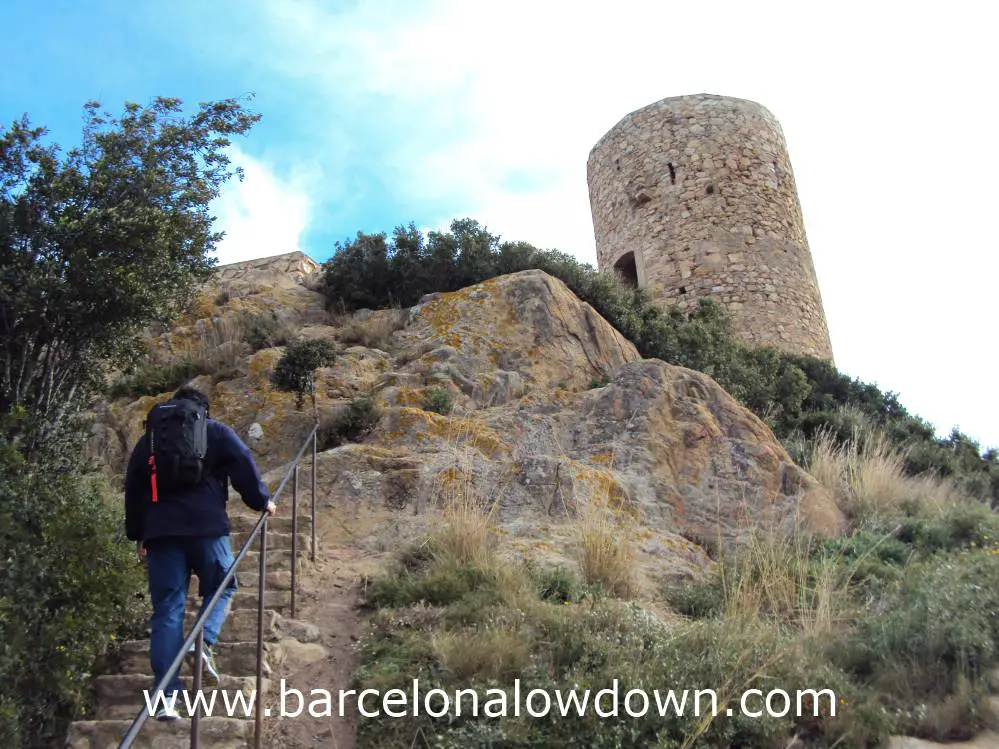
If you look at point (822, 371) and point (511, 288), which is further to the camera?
point (822, 371)

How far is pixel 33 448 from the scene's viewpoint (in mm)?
6688

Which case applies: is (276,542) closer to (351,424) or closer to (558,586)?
(351,424)

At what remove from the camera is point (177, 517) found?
4.44 metres

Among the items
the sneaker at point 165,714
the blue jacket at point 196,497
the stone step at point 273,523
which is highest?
the blue jacket at point 196,497

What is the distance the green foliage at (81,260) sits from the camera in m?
7.00

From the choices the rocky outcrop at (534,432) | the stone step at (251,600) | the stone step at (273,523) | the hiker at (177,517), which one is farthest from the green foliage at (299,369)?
the hiker at (177,517)

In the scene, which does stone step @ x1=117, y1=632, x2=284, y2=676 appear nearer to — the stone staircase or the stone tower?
the stone staircase

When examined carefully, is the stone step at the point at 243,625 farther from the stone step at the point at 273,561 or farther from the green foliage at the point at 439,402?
the green foliage at the point at 439,402

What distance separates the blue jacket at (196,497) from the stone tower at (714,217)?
12262mm

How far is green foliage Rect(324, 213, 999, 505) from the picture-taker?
1164 cm

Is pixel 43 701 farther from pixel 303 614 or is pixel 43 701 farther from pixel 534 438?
pixel 534 438

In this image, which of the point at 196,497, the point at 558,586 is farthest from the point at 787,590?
the point at 196,497

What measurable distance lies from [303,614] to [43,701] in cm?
165

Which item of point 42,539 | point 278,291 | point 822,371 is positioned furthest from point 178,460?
point 822,371
